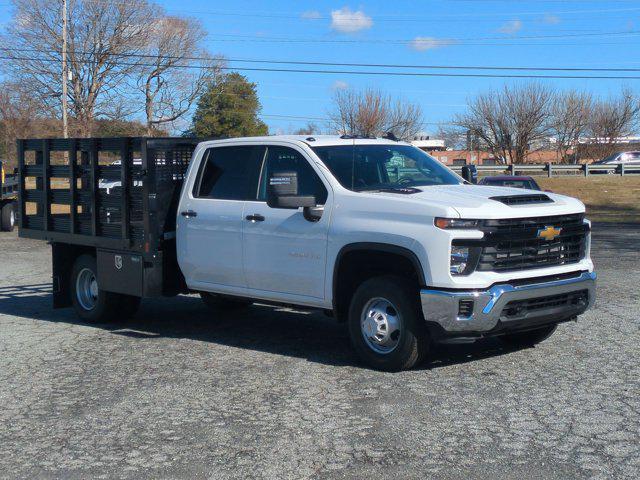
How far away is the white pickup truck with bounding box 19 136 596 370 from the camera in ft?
22.3

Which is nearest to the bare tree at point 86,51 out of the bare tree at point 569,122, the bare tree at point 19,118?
the bare tree at point 19,118

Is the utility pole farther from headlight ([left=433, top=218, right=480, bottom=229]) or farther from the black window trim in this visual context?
headlight ([left=433, top=218, right=480, bottom=229])

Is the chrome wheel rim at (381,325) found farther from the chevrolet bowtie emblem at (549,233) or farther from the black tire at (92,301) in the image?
the black tire at (92,301)

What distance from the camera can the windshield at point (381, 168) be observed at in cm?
786

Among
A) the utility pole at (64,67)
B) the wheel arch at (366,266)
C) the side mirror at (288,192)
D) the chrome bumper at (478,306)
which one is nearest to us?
the chrome bumper at (478,306)

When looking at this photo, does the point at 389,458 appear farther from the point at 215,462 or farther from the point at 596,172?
the point at 596,172

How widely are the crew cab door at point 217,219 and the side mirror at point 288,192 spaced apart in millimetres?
874

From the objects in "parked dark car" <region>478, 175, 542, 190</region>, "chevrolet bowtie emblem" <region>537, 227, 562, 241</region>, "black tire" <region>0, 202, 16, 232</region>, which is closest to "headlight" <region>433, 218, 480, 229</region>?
"chevrolet bowtie emblem" <region>537, 227, 562, 241</region>

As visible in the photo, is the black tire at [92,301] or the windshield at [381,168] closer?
the windshield at [381,168]

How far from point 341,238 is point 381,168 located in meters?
1.05

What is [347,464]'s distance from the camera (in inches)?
201

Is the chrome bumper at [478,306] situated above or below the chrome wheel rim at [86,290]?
above

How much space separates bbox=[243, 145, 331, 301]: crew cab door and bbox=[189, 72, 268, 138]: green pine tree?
125ft

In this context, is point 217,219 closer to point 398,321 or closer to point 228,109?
point 398,321
